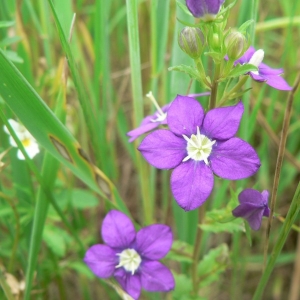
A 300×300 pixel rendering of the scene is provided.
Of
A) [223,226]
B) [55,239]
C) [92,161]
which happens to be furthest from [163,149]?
[92,161]

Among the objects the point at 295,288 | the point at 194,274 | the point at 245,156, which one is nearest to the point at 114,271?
the point at 194,274

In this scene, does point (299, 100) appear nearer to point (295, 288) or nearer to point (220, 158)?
point (295, 288)

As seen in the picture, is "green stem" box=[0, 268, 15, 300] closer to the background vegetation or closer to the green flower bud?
the background vegetation

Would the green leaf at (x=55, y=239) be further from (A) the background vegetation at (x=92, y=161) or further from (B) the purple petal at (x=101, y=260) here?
(B) the purple petal at (x=101, y=260)

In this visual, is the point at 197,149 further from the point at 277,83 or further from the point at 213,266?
the point at 213,266

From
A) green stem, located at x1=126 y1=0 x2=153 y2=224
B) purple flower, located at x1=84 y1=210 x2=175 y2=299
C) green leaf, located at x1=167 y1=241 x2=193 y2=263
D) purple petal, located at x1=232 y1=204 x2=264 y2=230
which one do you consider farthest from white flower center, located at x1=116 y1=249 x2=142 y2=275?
purple petal, located at x1=232 y1=204 x2=264 y2=230
